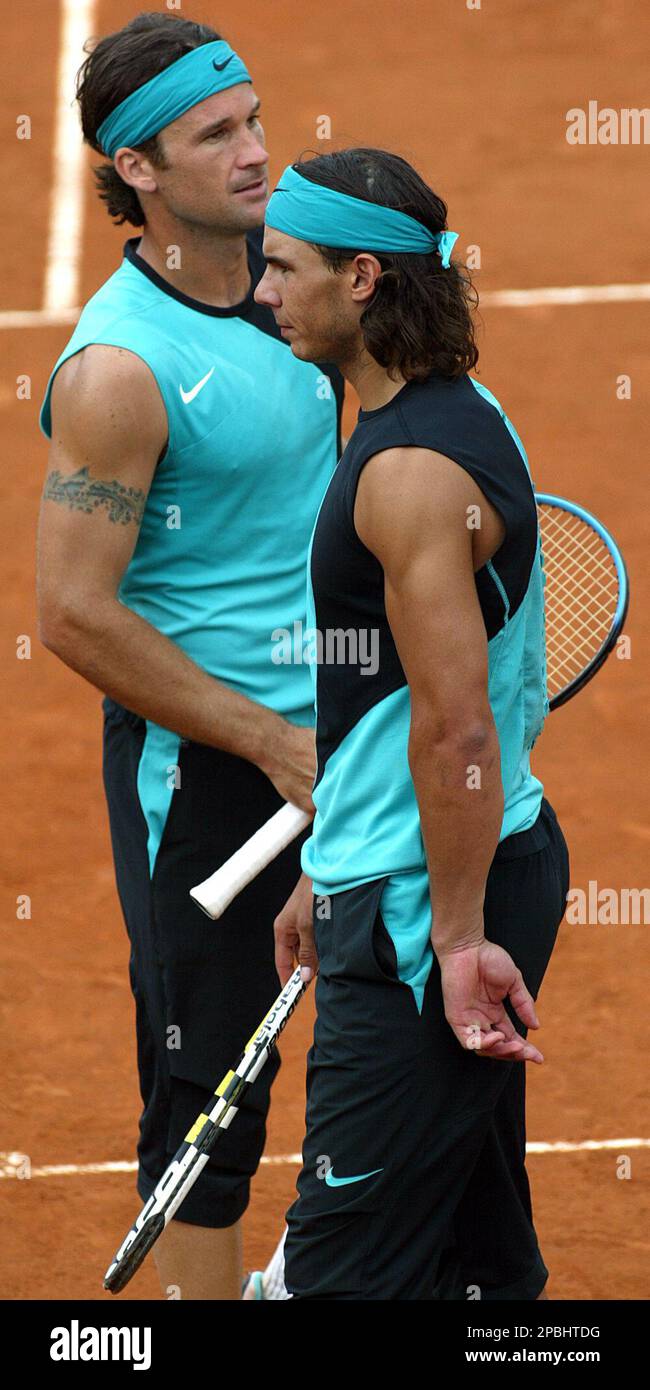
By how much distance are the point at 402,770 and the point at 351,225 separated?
0.92 meters

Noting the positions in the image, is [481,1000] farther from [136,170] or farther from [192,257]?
[136,170]

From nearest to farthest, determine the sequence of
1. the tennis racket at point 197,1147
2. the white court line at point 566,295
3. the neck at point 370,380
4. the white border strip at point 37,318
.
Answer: the neck at point 370,380 → the tennis racket at point 197,1147 → the white court line at point 566,295 → the white border strip at point 37,318

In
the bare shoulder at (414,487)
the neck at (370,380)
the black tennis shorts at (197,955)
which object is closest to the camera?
the bare shoulder at (414,487)

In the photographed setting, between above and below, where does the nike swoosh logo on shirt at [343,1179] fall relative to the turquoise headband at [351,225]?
below

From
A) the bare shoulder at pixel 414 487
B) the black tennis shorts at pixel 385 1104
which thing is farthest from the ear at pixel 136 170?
the black tennis shorts at pixel 385 1104

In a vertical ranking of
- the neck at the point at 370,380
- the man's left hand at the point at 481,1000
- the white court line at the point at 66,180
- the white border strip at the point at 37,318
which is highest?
the white court line at the point at 66,180

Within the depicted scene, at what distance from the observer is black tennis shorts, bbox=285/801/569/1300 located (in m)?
3.34

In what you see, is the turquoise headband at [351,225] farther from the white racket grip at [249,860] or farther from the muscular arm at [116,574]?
the white racket grip at [249,860]

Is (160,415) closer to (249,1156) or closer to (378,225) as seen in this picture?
(378,225)

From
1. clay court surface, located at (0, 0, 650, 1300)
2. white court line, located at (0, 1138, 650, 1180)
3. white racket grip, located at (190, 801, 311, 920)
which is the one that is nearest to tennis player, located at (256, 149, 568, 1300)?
white racket grip, located at (190, 801, 311, 920)

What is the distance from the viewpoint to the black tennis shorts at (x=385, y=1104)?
132 inches

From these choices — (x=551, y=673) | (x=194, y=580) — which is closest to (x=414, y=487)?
(x=194, y=580)

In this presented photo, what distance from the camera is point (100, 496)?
13.1ft

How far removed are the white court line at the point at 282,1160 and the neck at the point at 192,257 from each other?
7.86ft
